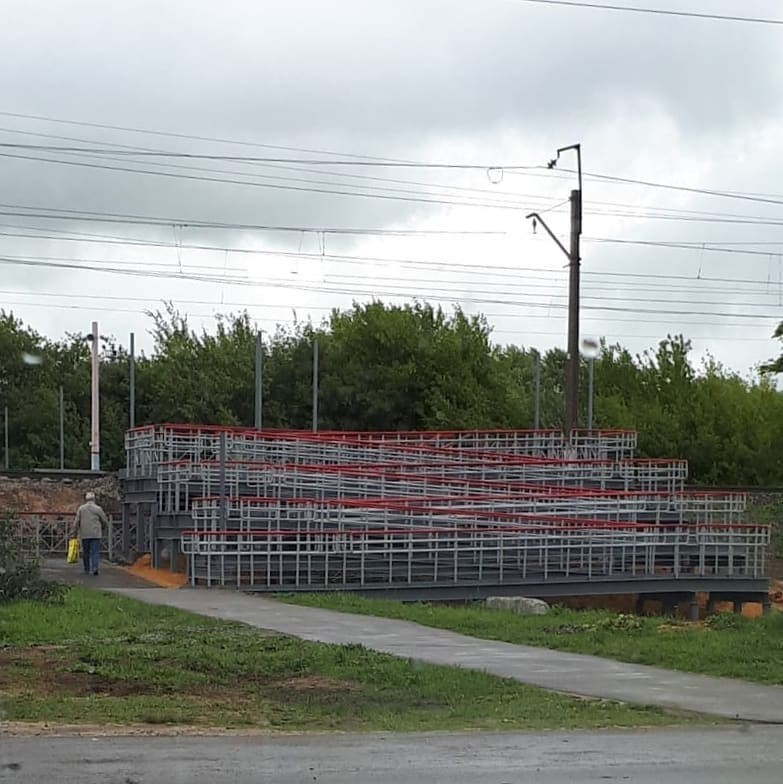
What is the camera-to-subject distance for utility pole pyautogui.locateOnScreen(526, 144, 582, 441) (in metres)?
38.9

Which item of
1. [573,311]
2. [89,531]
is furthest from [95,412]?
[89,531]

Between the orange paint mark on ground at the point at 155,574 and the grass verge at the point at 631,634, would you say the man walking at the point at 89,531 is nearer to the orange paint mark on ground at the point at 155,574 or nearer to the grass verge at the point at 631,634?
the orange paint mark on ground at the point at 155,574

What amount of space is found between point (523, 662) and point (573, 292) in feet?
80.9

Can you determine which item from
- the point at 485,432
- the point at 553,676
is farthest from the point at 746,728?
the point at 485,432

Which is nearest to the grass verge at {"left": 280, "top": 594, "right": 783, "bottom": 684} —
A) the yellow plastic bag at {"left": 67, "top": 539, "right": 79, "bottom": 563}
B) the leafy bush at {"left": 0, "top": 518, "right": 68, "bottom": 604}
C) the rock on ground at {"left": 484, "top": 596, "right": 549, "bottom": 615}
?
the rock on ground at {"left": 484, "top": 596, "right": 549, "bottom": 615}

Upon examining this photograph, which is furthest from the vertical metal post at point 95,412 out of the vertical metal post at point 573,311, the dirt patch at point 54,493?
the vertical metal post at point 573,311

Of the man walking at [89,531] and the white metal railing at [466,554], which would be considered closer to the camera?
the white metal railing at [466,554]

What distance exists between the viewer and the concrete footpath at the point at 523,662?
1321 centimetres

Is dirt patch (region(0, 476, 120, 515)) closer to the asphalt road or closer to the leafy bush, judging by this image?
the leafy bush

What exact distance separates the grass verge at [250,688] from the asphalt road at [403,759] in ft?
2.46

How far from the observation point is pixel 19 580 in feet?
67.8

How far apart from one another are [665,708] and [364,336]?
51.3 m

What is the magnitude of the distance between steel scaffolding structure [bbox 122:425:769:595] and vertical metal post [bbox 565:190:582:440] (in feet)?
5.54

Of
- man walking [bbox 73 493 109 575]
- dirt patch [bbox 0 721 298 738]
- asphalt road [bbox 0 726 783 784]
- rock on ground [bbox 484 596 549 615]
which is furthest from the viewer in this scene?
man walking [bbox 73 493 109 575]
